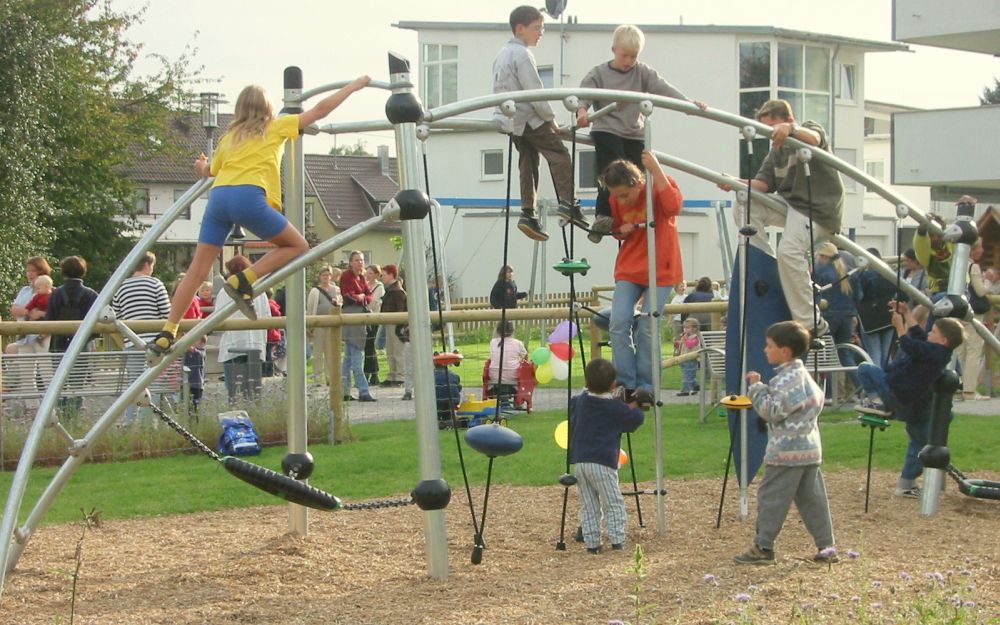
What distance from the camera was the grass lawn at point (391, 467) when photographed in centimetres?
986

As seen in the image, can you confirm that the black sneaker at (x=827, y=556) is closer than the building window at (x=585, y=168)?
Yes

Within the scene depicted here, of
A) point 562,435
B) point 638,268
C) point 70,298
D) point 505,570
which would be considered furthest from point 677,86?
point 505,570

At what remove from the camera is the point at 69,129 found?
99.4 ft

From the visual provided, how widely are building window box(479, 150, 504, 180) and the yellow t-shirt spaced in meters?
29.8

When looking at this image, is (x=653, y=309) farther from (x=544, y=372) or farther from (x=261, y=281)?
(x=261, y=281)

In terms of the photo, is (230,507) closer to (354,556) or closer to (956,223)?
(354,556)

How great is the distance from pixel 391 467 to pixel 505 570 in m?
3.94

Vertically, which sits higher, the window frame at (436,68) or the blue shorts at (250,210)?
the window frame at (436,68)

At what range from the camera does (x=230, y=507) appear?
9.63m

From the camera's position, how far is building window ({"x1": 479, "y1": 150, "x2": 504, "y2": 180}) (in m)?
36.8

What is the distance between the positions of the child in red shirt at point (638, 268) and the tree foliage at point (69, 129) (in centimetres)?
1822

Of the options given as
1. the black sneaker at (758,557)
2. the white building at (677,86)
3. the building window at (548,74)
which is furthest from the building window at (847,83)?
the black sneaker at (758,557)

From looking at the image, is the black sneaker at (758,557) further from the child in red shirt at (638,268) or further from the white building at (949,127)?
the white building at (949,127)

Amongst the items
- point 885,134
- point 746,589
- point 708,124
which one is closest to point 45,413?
point 746,589
